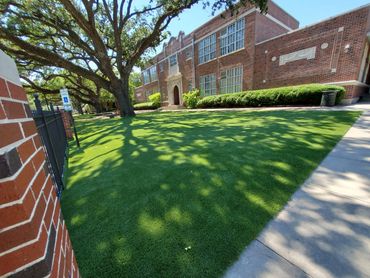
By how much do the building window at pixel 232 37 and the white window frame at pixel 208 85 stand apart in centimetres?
269

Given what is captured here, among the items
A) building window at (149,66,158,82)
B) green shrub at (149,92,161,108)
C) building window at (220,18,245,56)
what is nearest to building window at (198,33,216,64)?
building window at (220,18,245,56)

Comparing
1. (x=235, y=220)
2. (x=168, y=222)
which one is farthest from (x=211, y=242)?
(x=168, y=222)

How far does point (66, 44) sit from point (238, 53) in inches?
647

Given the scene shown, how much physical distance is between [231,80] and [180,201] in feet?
55.6

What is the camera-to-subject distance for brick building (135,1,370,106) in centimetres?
1059

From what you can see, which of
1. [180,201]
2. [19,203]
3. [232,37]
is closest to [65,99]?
[180,201]

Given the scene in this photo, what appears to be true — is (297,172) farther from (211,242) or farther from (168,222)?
(168,222)

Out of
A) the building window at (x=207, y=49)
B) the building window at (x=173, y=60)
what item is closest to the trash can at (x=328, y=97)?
the building window at (x=207, y=49)

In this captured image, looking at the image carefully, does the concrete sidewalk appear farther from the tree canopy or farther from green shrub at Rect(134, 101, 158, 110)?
green shrub at Rect(134, 101, 158, 110)

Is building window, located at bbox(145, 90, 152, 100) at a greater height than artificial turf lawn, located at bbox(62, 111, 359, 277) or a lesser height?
greater

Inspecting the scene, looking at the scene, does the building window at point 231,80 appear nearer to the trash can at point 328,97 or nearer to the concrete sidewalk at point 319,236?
the trash can at point 328,97

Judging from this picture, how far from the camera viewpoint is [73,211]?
2514mm

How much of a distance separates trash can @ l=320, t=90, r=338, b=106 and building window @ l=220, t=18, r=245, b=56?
8.47 metres

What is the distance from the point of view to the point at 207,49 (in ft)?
63.5
